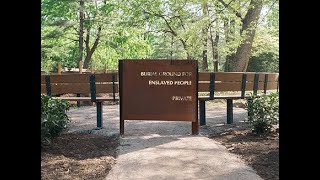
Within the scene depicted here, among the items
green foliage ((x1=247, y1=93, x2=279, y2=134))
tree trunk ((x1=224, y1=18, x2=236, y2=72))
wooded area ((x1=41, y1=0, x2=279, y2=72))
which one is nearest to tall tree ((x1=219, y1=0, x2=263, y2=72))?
wooded area ((x1=41, y1=0, x2=279, y2=72))

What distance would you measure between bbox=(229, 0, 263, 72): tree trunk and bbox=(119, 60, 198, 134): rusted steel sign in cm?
932

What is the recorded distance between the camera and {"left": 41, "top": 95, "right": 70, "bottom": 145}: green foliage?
5964mm

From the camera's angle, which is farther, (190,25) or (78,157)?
(190,25)

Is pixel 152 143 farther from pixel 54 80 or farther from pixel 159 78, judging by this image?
pixel 54 80

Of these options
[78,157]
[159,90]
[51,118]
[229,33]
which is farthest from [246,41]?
[78,157]

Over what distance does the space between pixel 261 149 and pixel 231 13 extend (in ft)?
38.5

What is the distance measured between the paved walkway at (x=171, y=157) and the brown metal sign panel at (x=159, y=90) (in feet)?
1.52

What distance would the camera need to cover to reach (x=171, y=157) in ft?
19.4

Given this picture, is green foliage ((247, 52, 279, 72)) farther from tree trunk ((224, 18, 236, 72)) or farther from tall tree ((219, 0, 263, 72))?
tall tree ((219, 0, 263, 72))

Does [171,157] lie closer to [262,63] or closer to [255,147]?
[255,147]

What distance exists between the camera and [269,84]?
433 inches

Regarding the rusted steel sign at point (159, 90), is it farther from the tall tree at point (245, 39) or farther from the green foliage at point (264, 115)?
the tall tree at point (245, 39)

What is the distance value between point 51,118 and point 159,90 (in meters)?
2.70
